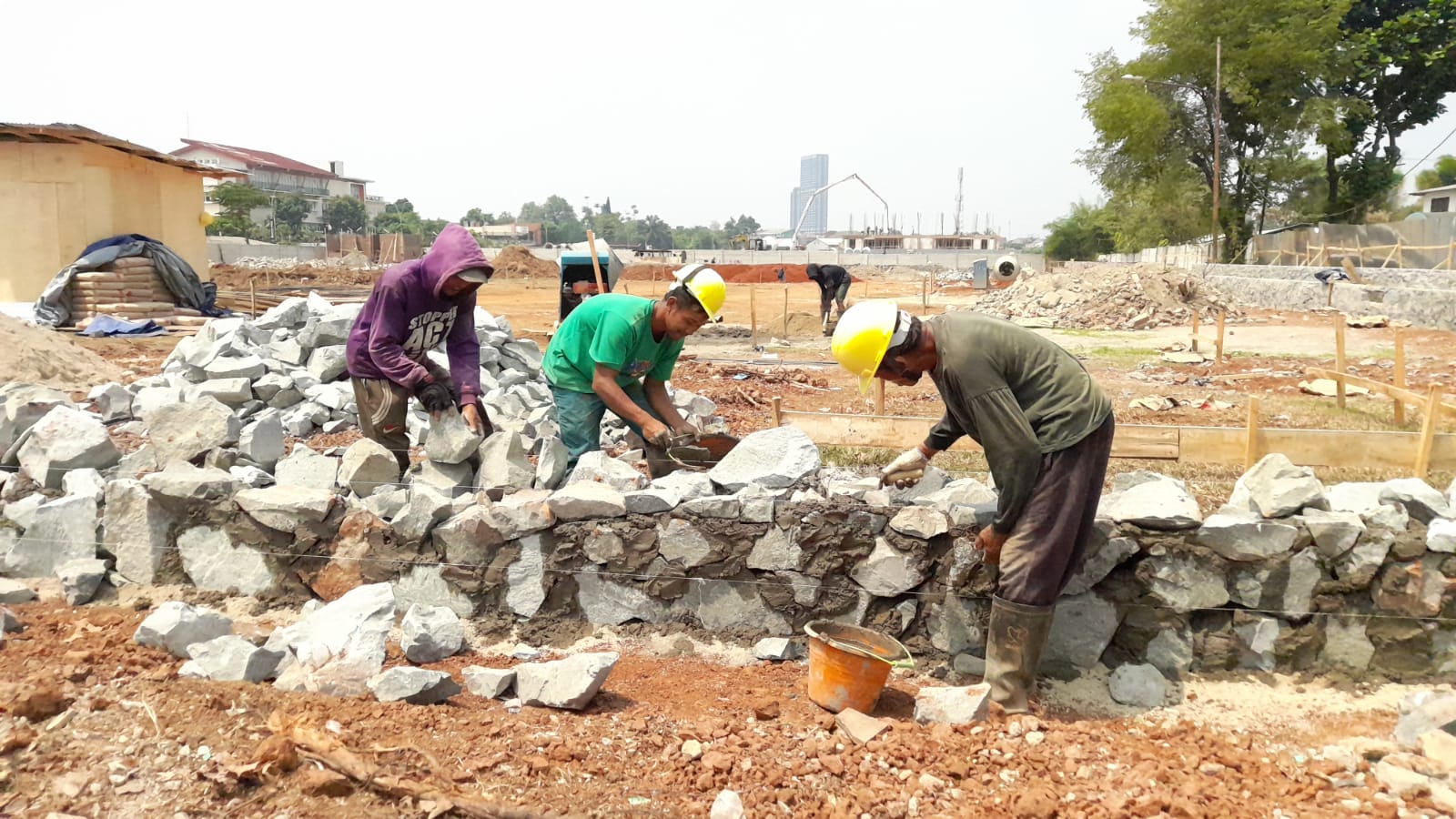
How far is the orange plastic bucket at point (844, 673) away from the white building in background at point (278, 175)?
69555mm

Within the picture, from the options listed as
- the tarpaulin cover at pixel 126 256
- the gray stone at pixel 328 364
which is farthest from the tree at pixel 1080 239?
the gray stone at pixel 328 364

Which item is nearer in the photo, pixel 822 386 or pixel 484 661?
pixel 484 661

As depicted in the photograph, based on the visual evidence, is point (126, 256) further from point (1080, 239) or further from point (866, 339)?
point (1080, 239)

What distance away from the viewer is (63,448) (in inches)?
194

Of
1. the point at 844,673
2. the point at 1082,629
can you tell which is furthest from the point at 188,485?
the point at 1082,629

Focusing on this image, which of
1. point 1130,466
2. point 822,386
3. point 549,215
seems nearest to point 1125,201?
point 822,386

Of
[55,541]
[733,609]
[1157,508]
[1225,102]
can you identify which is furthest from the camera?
[1225,102]

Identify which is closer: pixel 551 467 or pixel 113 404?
pixel 551 467

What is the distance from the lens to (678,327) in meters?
4.78

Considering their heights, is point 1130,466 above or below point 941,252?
below

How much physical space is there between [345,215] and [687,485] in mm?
78178

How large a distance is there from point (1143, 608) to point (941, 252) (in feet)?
187

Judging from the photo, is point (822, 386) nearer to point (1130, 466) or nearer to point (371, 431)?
point (1130, 466)

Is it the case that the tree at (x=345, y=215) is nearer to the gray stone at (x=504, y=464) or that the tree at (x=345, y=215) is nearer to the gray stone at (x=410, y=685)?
the gray stone at (x=504, y=464)
